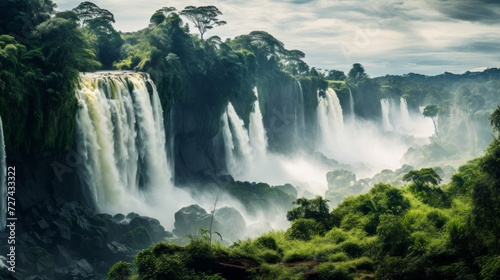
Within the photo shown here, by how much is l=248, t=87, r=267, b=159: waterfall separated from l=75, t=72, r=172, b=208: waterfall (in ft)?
57.4

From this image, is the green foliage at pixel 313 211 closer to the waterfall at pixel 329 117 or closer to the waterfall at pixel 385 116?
the waterfall at pixel 329 117

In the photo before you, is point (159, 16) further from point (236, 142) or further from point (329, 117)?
point (329, 117)

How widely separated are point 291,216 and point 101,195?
14.1 metres

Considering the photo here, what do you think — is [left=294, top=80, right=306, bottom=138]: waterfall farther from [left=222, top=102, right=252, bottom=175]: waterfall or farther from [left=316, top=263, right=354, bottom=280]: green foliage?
[left=316, top=263, right=354, bottom=280]: green foliage

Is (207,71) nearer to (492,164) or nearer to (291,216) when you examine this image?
(291,216)

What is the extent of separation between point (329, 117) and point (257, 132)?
20.1 m

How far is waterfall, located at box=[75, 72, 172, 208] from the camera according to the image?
24516 millimetres

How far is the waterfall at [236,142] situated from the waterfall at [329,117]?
20.7 metres

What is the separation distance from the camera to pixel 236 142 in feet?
146

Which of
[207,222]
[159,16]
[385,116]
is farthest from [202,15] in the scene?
[385,116]

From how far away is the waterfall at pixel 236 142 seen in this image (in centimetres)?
4262

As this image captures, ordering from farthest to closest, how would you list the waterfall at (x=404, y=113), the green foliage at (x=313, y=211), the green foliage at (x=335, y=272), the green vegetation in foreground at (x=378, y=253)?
the waterfall at (x=404, y=113) < the green foliage at (x=313, y=211) < the green foliage at (x=335, y=272) < the green vegetation in foreground at (x=378, y=253)

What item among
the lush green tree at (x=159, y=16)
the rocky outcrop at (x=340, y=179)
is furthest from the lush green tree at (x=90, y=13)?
the rocky outcrop at (x=340, y=179)

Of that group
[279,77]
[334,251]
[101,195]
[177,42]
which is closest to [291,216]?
[334,251]
